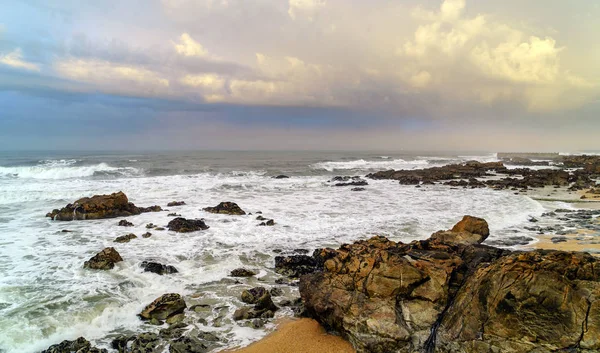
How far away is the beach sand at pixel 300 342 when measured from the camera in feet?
16.3

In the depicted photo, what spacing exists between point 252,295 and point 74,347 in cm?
309

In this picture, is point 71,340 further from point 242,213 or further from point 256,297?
point 242,213

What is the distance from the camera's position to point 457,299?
4.50m

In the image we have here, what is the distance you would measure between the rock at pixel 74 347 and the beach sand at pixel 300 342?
222cm

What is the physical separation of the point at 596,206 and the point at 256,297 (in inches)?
775

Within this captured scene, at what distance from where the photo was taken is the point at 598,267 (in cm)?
380

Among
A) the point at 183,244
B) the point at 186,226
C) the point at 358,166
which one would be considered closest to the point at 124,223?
the point at 186,226

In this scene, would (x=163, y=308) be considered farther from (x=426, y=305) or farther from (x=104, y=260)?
(x=426, y=305)

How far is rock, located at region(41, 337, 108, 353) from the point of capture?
4836mm

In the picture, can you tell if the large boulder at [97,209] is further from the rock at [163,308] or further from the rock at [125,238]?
the rock at [163,308]

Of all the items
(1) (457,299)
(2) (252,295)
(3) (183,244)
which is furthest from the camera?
(3) (183,244)

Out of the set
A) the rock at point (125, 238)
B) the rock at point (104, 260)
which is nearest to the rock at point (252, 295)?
the rock at point (104, 260)

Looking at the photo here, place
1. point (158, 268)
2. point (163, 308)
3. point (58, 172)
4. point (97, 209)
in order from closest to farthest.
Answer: point (163, 308), point (158, 268), point (97, 209), point (58, 172)

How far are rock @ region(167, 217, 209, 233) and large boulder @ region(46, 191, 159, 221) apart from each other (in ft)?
13.2
